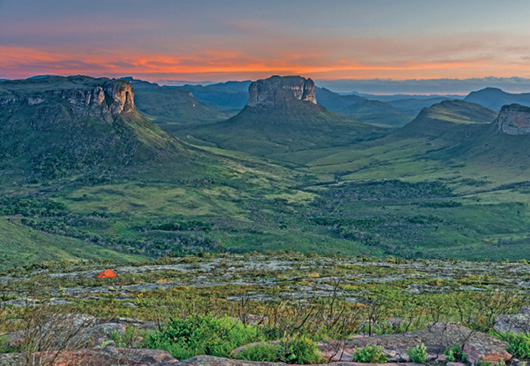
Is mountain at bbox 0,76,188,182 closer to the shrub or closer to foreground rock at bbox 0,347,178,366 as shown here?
foreground rock at bbox 0,347,178,366

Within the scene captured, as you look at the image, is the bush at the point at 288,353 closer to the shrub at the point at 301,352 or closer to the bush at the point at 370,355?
the shrub at the point at 301,352

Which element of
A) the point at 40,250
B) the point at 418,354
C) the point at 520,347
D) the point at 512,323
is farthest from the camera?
the point at 40,250

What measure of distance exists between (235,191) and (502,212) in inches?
2861

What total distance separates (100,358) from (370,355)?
20.1 ft

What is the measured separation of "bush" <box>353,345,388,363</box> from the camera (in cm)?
945

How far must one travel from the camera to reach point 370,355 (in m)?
9.48

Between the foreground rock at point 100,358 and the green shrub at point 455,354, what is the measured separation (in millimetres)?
6540

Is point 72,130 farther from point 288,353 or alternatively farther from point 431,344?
point 431,344

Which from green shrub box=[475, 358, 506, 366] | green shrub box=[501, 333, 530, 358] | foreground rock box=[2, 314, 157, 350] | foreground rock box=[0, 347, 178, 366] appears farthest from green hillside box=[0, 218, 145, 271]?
green shrub box=[501, 333, 530, 358]

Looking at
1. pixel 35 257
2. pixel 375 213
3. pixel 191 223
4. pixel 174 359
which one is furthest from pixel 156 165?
pixel 174 359

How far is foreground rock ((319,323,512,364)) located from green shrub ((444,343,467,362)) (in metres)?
0.13

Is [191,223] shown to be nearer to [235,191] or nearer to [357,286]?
[235,191]

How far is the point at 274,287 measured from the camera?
30156 millimetres

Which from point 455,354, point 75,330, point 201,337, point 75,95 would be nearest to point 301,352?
point 201,337
